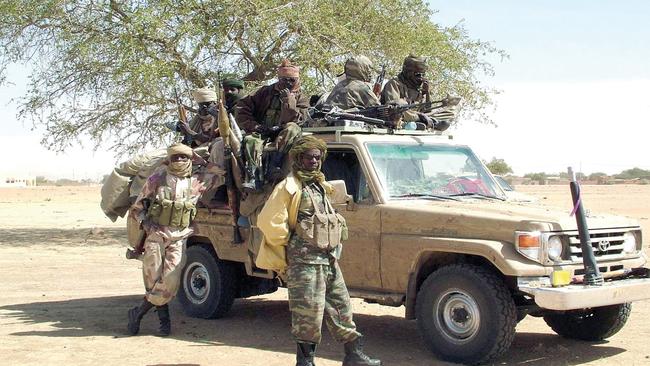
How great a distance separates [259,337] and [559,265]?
2893 millimetres

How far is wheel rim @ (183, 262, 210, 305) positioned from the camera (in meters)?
9.51

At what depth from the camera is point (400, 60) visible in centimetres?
2067

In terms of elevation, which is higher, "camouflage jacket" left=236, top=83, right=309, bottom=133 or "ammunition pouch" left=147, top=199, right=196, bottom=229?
"camouflage jacket" left=236, top=83, right=309, bottom=133

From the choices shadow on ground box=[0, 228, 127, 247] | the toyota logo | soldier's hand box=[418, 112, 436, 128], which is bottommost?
shadow on ground box=[0, 228, 127, 247]

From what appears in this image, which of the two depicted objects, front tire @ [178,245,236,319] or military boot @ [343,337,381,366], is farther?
front tire @ [178,245,236,319]

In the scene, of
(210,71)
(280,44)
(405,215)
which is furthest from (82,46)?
(405,215)

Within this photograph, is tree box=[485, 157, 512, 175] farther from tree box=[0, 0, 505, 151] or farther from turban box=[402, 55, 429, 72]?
turban box=[402, 55, 429, 72]

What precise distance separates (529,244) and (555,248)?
266 millimetres

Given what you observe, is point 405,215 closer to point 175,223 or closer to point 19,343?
point 175,223

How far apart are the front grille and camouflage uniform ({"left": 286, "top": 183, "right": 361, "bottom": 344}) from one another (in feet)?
5.74

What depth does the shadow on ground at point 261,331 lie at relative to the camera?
25.5ft

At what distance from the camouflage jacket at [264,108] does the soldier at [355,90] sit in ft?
1.14

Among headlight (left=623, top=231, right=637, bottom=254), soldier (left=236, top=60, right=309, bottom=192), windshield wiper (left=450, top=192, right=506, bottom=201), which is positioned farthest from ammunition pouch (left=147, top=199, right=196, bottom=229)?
headlight (left=623, top=231, right=637, bottom=254)

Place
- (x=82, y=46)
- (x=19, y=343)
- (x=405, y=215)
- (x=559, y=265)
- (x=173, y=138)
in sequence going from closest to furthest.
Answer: (x=559, y=265)
(x=405, y=215)
(x=19, y=343)
(x=82, y=46)
(x=173, y=138)
